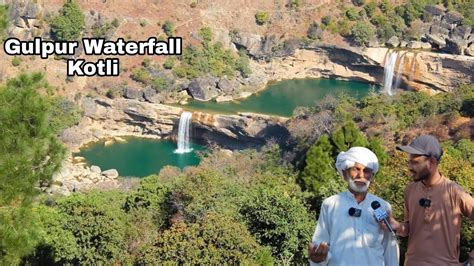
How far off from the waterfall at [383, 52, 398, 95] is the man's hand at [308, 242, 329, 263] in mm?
37915

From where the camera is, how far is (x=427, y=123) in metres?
22.7

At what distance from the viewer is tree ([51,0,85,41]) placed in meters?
38.4

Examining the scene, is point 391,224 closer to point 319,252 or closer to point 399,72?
point 319,252

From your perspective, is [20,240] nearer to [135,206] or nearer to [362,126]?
[135,206]

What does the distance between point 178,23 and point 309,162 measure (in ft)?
91.2

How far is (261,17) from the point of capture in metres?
44.6

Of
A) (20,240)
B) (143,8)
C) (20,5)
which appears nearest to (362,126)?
(20,240)

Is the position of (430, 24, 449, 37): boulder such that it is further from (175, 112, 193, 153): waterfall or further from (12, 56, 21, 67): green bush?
(12, 56, 21, 67): green bush

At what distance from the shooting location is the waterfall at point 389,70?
39.5 meters

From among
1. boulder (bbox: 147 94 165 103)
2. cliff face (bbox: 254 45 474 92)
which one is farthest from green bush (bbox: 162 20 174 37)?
boulder (bbox: 147 94 165 103)

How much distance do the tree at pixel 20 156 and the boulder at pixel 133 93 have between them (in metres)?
29.3

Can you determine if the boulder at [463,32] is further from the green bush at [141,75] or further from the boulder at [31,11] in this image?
the boulder at [31,11]

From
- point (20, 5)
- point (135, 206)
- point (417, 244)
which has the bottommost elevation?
point (135, 206)

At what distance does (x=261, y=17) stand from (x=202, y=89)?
431 inches
